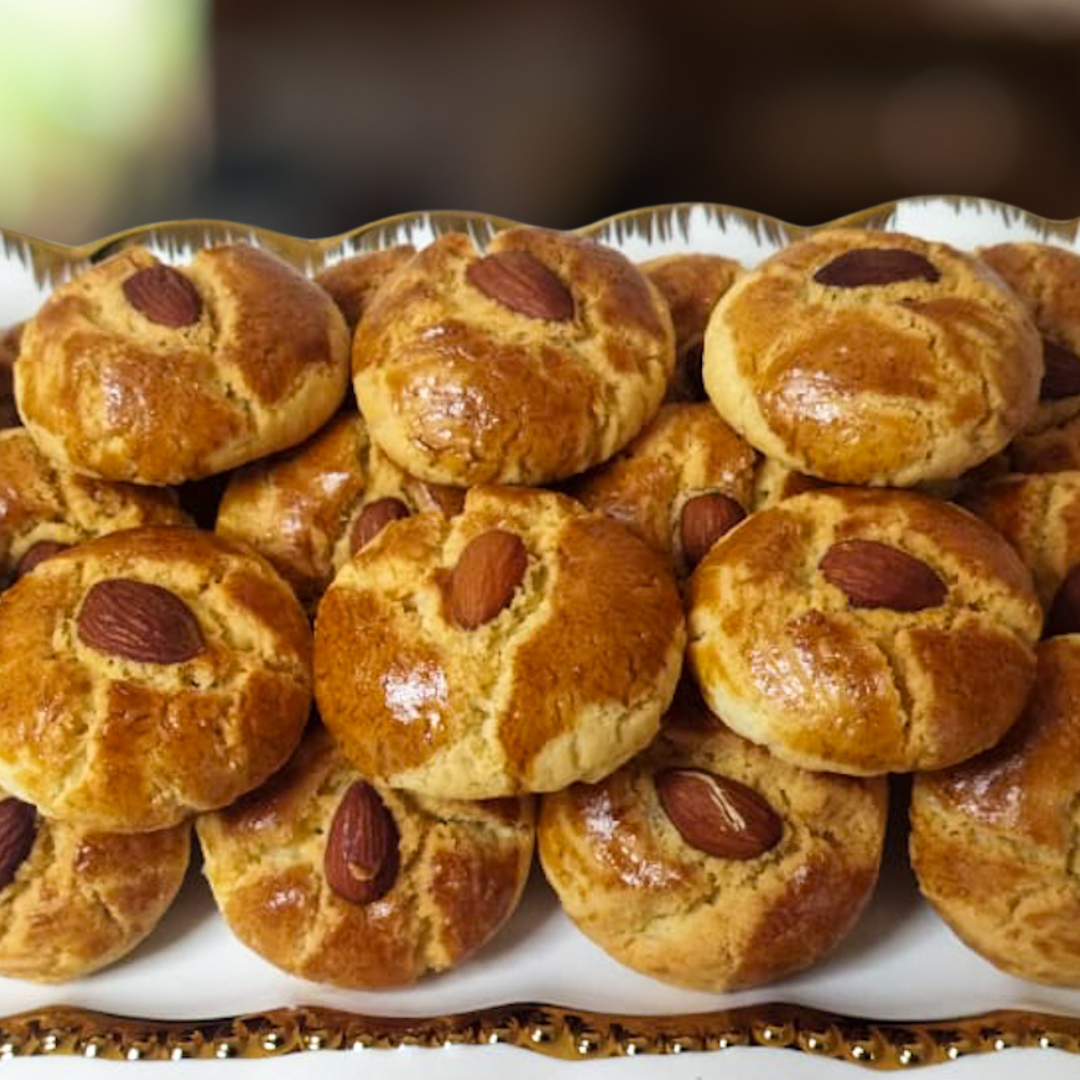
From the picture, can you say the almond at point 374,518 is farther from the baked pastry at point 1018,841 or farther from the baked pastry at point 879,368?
the baked pastry at point 1018,841

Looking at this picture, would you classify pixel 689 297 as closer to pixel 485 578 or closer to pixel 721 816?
pixel 485 578

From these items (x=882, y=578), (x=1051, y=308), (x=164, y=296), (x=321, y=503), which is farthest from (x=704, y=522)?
(x=164, y=296)

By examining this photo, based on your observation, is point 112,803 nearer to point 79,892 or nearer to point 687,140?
point 79,892

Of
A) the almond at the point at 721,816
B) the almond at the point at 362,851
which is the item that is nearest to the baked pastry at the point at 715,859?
the almond at the point at 721,816

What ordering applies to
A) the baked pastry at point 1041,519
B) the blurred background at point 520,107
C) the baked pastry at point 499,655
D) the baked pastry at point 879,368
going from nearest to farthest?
the baked pastry at point 499,655, the baked pastry at point 879,368, the baked pastry at point 1041,519, the blurred background at point 520,107

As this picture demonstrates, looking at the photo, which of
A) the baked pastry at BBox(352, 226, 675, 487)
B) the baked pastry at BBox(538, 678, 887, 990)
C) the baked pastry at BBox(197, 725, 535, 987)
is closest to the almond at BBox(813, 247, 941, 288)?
the baked pastry at BBox(352, 226, 675, 487)

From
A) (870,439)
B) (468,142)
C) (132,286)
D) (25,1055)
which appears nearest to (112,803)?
(25,1055)
